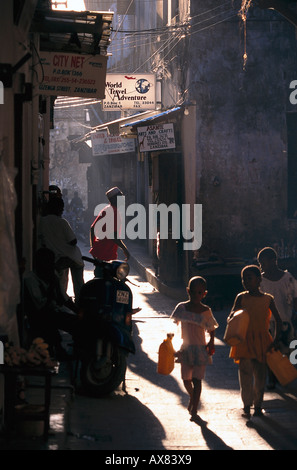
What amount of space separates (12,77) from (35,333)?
101 inches

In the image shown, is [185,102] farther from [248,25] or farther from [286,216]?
[286,216]

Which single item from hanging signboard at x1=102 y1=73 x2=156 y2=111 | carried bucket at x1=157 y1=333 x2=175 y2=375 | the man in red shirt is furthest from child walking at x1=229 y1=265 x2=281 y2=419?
hanging signboard at x1=102 y1=73 x2=156 y2=111

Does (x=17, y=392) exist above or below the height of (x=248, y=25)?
below

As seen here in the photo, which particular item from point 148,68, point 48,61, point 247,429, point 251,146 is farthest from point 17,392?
point 148,68

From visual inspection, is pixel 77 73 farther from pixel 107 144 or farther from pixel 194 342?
pixel 107 144

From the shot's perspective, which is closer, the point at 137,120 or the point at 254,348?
the point at 254,348

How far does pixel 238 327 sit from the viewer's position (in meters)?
7.58

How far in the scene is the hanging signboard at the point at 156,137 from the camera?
1650 centimetres

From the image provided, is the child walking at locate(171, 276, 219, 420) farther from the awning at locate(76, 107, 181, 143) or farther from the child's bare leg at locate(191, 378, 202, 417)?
Answer: the awning at locate(76, 107, 181, 143)

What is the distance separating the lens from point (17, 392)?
6703mm

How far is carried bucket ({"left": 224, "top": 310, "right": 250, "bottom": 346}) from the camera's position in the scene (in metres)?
7.58

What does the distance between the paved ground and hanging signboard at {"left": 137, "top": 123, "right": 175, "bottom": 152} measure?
750 centimetres

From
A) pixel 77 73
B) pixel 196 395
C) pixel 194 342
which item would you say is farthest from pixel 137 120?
pixel 196 395

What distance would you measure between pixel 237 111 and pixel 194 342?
910 centimetres
